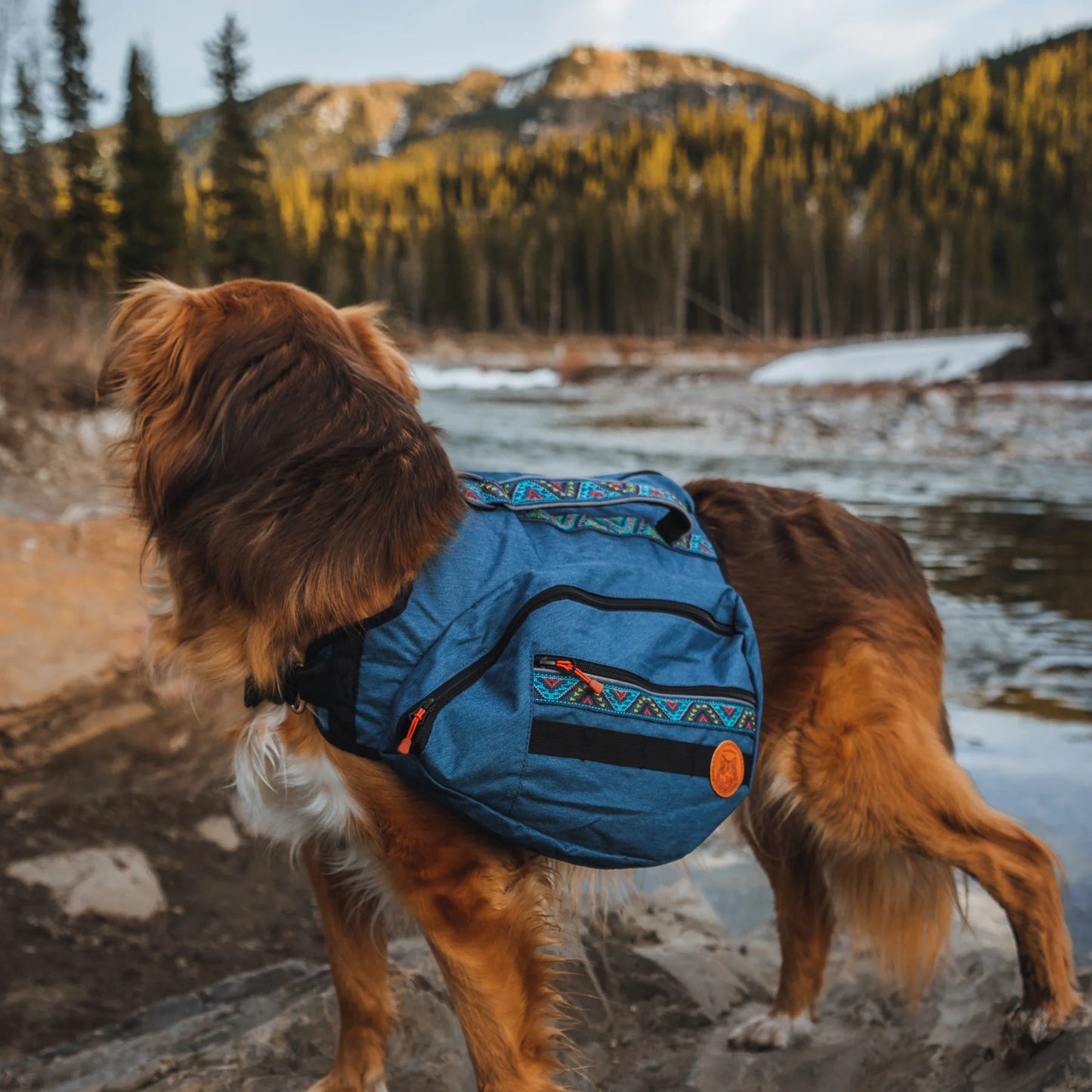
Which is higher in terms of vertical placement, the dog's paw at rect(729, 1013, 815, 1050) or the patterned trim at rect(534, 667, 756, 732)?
the patterned trim at rect(534, 667, 756, 732)

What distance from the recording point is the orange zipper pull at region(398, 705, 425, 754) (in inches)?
73.6

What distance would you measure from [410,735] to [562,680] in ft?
1.12

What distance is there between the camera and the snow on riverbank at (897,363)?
30.2 meters

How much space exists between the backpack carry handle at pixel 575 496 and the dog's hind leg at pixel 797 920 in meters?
1.10

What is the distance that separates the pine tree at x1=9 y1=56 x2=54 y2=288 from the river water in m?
20.2

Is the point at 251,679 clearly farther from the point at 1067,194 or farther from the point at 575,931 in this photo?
the point at 1067,194

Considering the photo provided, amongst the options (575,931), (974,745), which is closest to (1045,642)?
(974,745)

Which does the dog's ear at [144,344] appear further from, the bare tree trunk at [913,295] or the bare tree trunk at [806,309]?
the bare tree trunk at [913,295]

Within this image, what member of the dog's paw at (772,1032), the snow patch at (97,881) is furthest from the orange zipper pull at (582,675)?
the snow patch at (97,881)

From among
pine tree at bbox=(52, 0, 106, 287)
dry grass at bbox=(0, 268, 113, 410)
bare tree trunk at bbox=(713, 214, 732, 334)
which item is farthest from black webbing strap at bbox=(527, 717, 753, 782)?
bare tree trunk at bbox=(713, 214, 732, 334)

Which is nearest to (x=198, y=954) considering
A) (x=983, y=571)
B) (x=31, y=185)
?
(x=983, y=571)

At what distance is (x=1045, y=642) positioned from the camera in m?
6.45

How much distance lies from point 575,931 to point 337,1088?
73cm

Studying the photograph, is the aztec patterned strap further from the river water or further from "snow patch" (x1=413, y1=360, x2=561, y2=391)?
"snow patch" (x1=413, y1=360, x2=561, y2=391)
